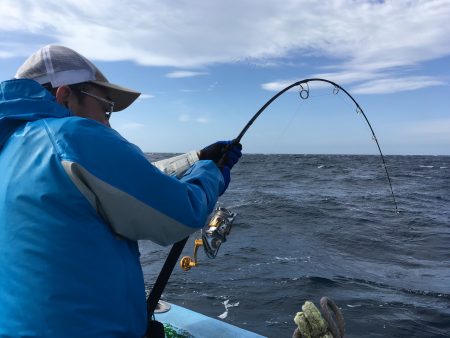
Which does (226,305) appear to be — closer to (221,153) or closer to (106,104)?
(221,153)

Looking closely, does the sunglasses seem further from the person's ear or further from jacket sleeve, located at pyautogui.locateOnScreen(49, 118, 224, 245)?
jacket sleeve, located at pyautogui.locateOnScreen(49, 118, 224, 245)

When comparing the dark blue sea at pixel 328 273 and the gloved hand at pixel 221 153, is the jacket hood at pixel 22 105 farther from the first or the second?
the dark blue sea at pixel 328 273

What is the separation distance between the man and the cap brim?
0.91 ft

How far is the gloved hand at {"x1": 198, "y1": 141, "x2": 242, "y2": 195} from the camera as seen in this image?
229 cm

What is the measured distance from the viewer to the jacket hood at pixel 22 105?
4.39 ft

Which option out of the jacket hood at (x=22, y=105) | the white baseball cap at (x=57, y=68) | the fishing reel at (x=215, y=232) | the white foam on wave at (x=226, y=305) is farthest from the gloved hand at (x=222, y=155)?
the white foam on wave at (x=226, y=305)

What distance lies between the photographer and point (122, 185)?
127 centimetres

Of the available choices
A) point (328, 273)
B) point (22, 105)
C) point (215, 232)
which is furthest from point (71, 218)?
point (328, 273)

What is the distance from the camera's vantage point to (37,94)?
138cm

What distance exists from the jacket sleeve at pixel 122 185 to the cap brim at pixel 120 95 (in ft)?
1.27

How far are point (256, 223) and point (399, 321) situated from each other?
22.8ft

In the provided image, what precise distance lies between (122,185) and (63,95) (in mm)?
490

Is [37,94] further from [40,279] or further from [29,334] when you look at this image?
[29,334]

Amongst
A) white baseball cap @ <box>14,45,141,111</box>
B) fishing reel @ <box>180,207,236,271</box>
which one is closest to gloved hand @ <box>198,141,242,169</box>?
fishing reel @ <box>180,207,236,271</box>
